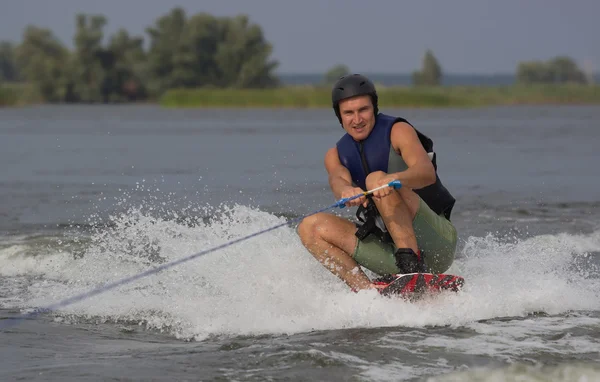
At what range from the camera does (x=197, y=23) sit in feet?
329

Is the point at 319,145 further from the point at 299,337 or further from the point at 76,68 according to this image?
the point at 76,68

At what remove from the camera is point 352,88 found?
6.54 metres

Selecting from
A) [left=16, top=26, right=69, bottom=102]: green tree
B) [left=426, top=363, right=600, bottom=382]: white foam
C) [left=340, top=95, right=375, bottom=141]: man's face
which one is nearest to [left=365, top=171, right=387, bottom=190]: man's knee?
[left=340, top=95, right=375, bottom=141]: man's face

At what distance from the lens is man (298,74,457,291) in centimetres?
652

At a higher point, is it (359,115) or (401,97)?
(359,115)

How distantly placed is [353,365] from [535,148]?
→ 19588 millimetres

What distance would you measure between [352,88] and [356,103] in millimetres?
104

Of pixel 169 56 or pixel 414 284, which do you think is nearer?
pixel 414 284

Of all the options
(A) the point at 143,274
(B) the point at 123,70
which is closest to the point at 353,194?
(A) the point at 143,274

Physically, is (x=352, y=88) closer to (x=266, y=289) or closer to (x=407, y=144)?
(x=407, y=144)

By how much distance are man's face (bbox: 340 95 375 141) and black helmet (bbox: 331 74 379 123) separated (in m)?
0.04

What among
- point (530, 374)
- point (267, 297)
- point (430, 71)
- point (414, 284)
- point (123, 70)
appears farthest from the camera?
point (430, 71)

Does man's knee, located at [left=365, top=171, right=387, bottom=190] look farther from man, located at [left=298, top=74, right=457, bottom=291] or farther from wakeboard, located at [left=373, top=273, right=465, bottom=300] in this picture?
wakeboard, located at [left=373, top=273, right=465, bottom=300]

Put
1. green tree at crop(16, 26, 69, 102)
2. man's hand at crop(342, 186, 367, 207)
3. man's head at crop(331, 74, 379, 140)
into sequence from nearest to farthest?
man's hand at crop(342, 186, 367, 207) → man's head at crop(331, 74, 379, 140) → green tree at crop(16, 26, 69, 102)
